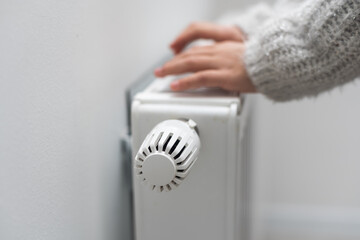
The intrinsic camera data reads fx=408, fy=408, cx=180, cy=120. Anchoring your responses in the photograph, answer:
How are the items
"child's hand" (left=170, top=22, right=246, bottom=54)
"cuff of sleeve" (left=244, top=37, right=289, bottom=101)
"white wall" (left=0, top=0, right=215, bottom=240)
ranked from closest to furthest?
"white wall" (left=0, top=0, right=215, bottom=240), "cuff of sleeve" (left=244, top=37, right=289, bottom=101), "child's hand" (left=170, top=22, right=246, bottom=54)

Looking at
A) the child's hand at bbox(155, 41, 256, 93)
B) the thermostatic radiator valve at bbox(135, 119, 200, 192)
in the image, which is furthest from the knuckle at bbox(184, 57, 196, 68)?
the thermostatic radiator valve at bbox(135, 119, 200, 192)

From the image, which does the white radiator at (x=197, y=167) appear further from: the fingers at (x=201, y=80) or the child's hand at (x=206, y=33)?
the child's hand at (x=206, y=33)

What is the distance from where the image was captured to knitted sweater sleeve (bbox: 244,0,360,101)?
32cm

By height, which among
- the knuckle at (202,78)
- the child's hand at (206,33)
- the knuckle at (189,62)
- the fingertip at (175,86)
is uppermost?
the child's hand at (206,33)

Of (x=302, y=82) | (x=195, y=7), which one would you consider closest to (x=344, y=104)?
(x=195, y=7)

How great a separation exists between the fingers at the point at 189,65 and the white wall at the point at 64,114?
0.05 metres

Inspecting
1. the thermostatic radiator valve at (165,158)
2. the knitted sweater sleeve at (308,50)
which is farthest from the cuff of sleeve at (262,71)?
the thermostatic radiator valve at (165,158)

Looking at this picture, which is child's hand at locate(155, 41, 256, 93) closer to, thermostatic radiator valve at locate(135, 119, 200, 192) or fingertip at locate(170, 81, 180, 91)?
fingertip at locate(170, 81, 180, 91)

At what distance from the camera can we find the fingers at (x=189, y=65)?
0.39 metres

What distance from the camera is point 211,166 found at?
0.33m

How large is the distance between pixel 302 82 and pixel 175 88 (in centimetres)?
11

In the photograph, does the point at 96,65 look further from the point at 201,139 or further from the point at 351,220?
the point at 351,220

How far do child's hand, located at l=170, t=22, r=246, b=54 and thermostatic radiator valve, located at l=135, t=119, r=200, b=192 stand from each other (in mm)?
221

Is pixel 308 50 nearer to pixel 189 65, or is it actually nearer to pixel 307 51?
pixel 307 51
